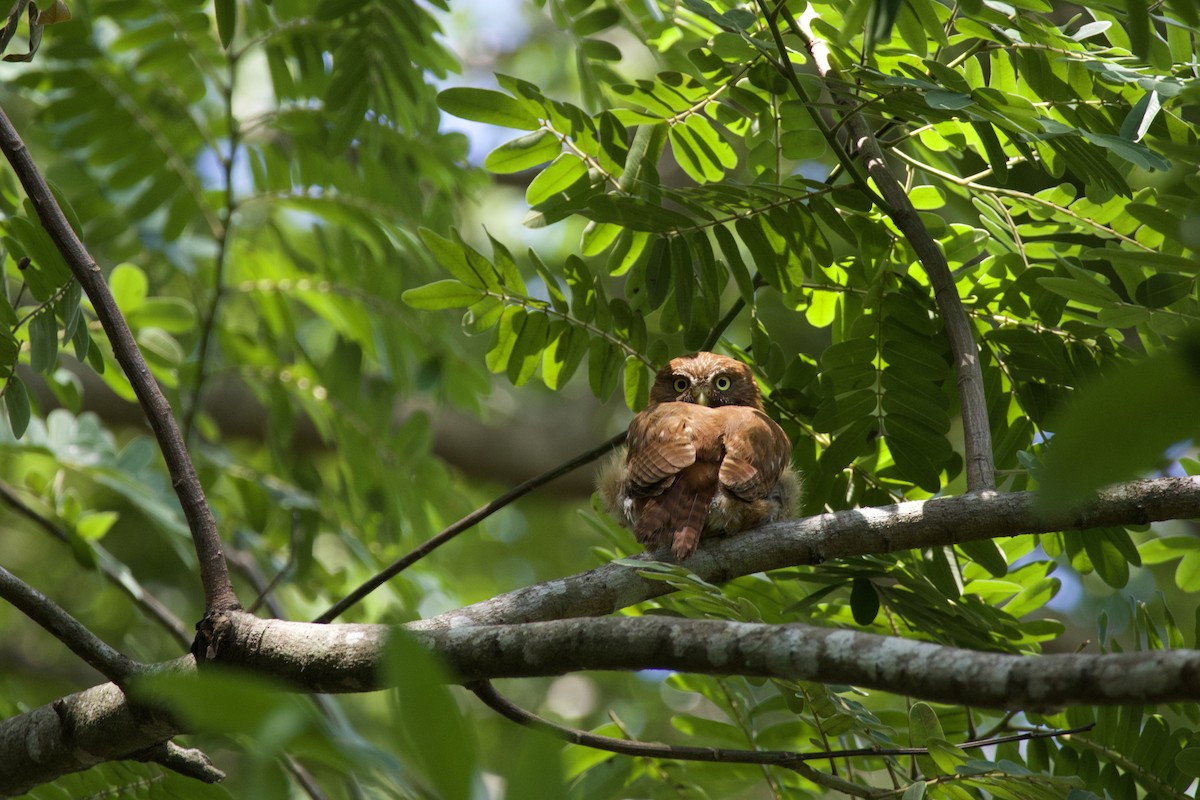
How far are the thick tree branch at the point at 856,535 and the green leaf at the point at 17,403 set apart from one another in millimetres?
1324

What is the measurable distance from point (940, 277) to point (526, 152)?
125cm

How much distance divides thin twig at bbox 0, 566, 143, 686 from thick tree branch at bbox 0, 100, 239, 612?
24cm

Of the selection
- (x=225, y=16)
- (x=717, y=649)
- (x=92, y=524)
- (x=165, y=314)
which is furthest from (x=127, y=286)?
(x=717, y=649)

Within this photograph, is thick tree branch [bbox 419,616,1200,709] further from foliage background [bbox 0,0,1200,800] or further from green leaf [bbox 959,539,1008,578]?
green leaf [bbox 959,539,1008,578]

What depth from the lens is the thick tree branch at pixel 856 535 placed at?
225cm

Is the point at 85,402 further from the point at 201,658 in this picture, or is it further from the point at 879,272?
the point at 879,272

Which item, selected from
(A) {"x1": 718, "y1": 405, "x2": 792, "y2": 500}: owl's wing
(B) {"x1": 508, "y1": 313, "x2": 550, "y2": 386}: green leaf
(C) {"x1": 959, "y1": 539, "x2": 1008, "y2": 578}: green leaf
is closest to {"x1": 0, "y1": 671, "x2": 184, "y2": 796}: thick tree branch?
(B) {"x1": 508, "y1": 313, "x2": 550, "y2": 386}: green leaf

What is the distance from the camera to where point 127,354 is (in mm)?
2578

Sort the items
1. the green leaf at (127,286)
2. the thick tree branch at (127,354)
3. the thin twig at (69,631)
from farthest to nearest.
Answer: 1. the green leaf at (127,286)
2. the thick tree branch at (127,354)
3. the thin twig at (69,631)

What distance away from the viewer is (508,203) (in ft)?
35.9

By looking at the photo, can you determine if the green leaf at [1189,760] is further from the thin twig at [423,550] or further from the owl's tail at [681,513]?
the thin twig at [423,550]

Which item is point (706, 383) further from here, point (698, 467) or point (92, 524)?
point (92, 524)

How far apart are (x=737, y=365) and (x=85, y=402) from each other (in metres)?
5.41

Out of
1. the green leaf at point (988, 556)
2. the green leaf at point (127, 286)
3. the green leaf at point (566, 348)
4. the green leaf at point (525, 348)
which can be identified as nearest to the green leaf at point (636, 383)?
the green leaf at point (566, 348)
